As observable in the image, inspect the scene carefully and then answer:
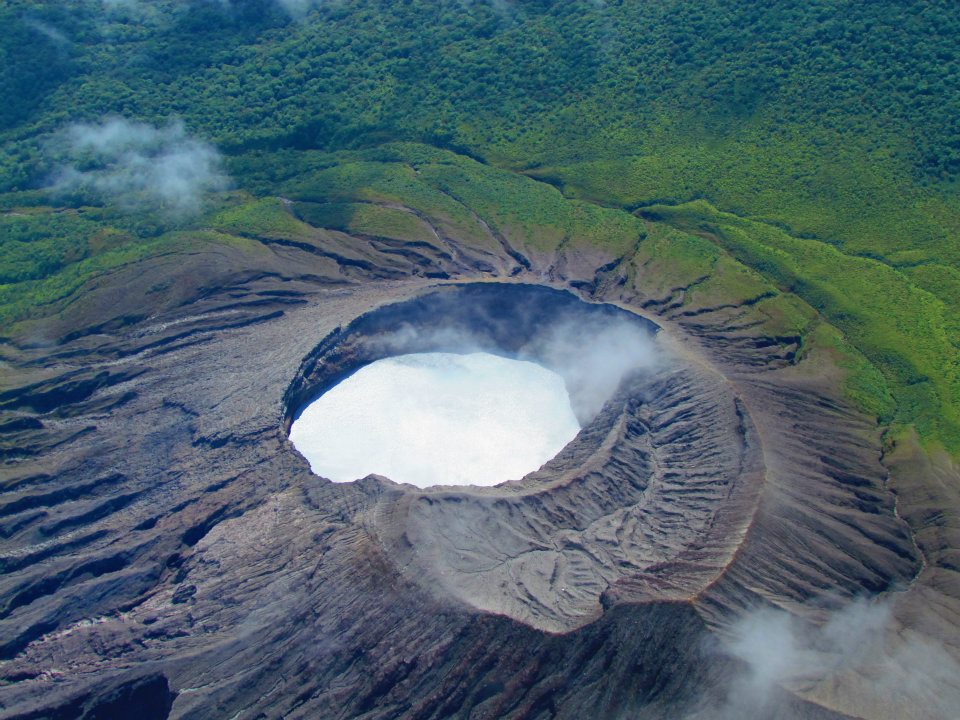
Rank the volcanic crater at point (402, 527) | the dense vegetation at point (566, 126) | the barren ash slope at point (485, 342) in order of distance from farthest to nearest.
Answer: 1. the dense vegetation at point (566, 126)
2. the barren ash slope at point (485, 342)
3. the volcanic crater at point (402, 527)

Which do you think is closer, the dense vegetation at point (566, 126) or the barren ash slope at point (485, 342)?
the barren ash slope at point (485, 342)

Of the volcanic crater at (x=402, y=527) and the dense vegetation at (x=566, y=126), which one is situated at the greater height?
the dense vegetation at (x=566, y=126)

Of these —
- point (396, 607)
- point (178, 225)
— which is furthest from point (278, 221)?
point (396, 607)

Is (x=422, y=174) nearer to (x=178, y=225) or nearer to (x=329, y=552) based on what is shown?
(x=178, y=225)

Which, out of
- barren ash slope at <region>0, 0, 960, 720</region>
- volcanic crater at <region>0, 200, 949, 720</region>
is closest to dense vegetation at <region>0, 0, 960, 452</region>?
barren ash slope at <region>0, 0, 960, 720</region>

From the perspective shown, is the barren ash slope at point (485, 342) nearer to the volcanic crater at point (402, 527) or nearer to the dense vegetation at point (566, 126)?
the volcanic crater at point (402, 527)

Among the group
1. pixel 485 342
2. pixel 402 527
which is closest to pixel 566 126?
pixel 485 342

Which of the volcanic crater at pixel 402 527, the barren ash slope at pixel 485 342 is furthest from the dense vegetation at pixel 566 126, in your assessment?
the volcanic crater at pixel 402 527

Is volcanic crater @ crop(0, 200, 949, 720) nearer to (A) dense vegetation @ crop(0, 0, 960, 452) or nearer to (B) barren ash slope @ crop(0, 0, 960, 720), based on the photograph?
(B) barren ash slope @ crop(0, 0, 960, 720)
